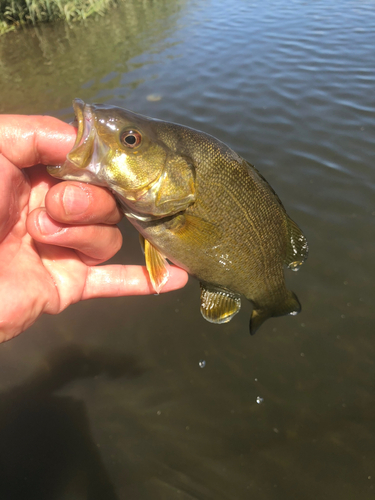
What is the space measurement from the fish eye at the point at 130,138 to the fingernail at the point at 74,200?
37 centimetres

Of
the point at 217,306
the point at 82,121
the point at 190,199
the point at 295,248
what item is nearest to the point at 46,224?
the point at 82,121

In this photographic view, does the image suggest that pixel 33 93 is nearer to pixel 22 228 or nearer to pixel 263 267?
pixel 22 228

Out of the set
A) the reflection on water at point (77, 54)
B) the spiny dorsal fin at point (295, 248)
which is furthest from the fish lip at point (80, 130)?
the reflection on water at point (77, 54)

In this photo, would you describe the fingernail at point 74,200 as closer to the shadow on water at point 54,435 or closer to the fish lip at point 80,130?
the fish lip at point 80,130

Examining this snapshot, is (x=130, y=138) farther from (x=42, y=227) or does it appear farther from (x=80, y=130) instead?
(x=42, y=227)

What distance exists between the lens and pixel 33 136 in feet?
6.13

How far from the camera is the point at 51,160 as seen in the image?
1.96 meters

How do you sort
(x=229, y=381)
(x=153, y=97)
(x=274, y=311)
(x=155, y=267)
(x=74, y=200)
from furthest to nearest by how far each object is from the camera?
(x=153, y=97)
(x=229, y=381)
(x=274, y=311)
(x=155, y=267)
(x=74, y=200)

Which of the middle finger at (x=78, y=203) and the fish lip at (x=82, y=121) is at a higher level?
the fish lip at (x=82, y=121)

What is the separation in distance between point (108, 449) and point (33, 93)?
8827mm

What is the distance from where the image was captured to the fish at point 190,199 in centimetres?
181

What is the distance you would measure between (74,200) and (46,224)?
0.90 ft

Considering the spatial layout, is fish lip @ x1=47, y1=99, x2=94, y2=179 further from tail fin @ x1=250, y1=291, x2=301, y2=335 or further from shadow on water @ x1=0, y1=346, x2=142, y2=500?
shadow on water @ x1=0, y1=346, x2=142, y2=500

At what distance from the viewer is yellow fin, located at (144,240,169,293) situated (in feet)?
7.55
